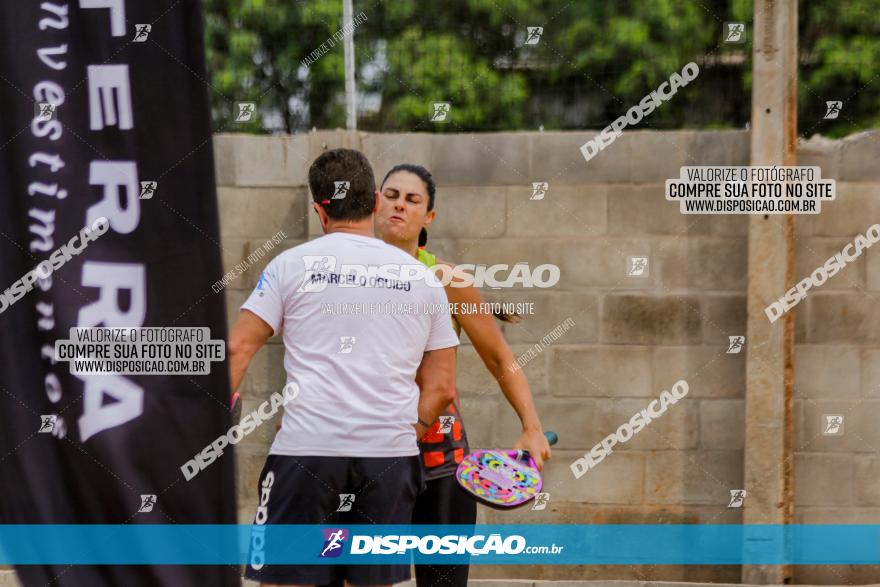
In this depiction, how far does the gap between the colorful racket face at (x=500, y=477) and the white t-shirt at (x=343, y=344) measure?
55 centimetres

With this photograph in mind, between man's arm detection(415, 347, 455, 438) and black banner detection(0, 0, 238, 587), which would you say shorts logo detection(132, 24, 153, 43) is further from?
man's arm detection(415, 347, 455, 438)

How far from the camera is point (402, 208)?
13.4 ft

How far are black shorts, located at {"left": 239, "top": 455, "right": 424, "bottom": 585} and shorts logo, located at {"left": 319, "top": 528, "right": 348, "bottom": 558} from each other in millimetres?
32

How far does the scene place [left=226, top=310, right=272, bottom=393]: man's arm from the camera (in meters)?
3.35

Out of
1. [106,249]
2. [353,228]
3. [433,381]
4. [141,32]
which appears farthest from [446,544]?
[141,32]

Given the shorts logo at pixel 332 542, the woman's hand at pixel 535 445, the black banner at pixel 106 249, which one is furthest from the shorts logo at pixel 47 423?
the woman's hand at pixel 535 445

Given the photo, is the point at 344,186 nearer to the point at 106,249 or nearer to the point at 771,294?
the point at 106,249

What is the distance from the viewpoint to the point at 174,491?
140 inches

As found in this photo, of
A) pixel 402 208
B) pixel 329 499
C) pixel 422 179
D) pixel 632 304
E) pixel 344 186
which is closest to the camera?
pixel 329 499

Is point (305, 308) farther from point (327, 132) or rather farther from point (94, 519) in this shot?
point (327, 132)

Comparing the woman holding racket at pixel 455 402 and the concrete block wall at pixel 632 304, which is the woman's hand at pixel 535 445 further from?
the concrete block wall at pixel 632 304

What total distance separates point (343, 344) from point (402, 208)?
3.17 feet

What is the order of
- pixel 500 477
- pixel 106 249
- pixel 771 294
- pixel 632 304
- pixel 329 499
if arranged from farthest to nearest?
pixel 632 304 → pixel 771 294 → pixel 500 477 → pixel 106 249 → pixel 329 499

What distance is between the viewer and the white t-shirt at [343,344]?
323 centimetres
